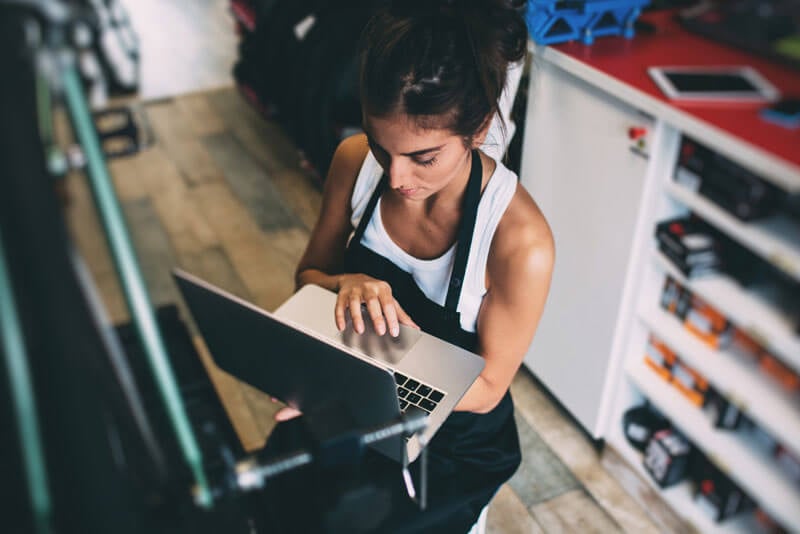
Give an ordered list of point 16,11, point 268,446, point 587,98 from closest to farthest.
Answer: point 16,11 → point 268,446 → point 587,98

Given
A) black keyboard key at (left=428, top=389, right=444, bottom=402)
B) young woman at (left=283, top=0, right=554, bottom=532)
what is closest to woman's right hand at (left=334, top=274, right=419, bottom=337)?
young woman at (left=283, top=0, right=554, bottom=532)

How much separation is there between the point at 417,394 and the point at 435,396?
0.10 feet

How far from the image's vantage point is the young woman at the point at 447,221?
3.61 feet

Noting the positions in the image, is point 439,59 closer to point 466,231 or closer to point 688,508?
point 466,231

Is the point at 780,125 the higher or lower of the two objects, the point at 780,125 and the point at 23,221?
the lower

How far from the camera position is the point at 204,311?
41.5 inches

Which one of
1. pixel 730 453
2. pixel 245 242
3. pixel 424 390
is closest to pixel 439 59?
pixel 424 390

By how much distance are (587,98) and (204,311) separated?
1.14 m

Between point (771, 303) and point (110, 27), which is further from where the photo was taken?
point (771, 303)

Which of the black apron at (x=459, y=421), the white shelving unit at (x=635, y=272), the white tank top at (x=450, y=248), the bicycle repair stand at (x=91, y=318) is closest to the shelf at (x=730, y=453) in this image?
the white shelving unit at (x=635, y=272)

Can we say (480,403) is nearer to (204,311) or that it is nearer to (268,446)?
(268,446)

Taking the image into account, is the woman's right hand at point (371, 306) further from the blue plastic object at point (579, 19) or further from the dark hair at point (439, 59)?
the blue plastic object at point (579, 19)

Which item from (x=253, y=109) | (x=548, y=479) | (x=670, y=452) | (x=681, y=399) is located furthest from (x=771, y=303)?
(x=253, y=109)

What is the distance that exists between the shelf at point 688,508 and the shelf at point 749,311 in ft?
1.71
